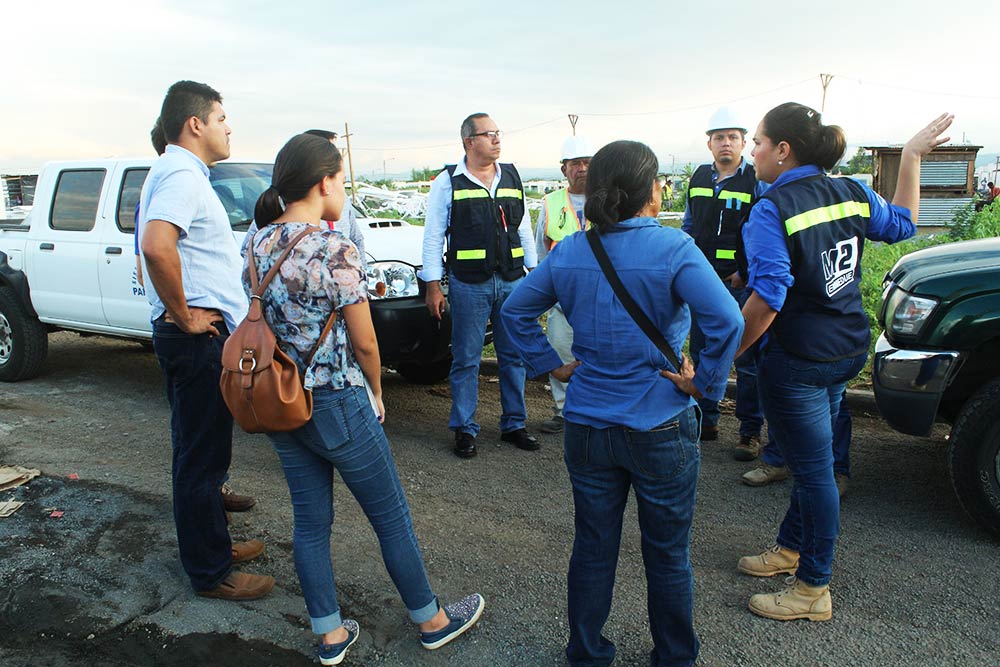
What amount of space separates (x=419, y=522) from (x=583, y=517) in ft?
5.46

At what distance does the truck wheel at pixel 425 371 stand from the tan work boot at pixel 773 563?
338cm

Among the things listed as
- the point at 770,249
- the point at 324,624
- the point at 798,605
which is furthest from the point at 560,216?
the point at 324,624

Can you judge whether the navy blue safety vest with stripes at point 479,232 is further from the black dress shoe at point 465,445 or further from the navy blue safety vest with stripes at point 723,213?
the navy blue safety vest with stripes at point 723,213

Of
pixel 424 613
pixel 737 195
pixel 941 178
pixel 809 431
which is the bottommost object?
pixel 424 613

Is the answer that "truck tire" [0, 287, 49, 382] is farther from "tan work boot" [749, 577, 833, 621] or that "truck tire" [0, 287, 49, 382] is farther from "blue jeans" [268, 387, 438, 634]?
"tan work boot" [749, 577, 833, 621]

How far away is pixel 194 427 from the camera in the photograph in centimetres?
322

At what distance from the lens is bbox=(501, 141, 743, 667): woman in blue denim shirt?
2.38 meters

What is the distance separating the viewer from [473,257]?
498 centimetres

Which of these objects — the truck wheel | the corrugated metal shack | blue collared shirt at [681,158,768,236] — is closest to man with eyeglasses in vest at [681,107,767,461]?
blue collared shirt at [681,158,768,236]

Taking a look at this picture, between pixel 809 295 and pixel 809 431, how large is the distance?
0.51m

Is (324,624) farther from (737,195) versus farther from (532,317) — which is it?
(737,195)

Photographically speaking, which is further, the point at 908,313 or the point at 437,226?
the point at 437,226

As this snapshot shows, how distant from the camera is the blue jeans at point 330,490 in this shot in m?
2.69

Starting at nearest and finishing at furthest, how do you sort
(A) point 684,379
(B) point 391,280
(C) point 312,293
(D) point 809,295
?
(A) point 684,379, (C) point 312,293, (D) point 809,295, (B) point 391,280
